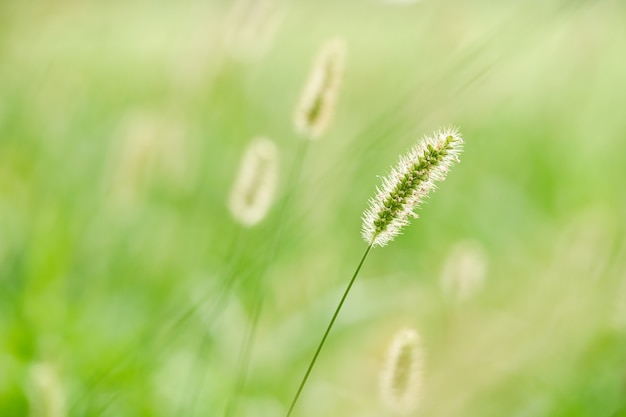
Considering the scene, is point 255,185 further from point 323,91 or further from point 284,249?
point 284,249

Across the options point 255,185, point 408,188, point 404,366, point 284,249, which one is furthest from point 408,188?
point 284,249

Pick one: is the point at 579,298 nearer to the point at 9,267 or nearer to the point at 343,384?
the point at 343,384

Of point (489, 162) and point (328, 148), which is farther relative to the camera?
point (489, 162)

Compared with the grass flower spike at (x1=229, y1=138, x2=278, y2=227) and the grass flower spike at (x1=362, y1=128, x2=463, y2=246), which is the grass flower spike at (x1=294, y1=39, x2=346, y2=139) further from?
the grass flower spike at (x1=362, y1=128, x2=463, y2=246)

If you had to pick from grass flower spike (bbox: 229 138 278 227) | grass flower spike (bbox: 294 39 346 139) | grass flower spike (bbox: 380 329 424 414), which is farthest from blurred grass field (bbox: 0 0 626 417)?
grass flower spike (bbox: 380 329 424 414)

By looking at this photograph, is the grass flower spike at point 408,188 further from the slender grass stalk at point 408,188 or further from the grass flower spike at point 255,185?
the grass flower spike at point 255,185

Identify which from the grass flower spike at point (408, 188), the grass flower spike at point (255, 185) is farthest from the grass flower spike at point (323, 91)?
the grass flower spike at point (408, 188)

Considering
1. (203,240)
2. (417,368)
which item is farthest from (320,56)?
(203,240)
